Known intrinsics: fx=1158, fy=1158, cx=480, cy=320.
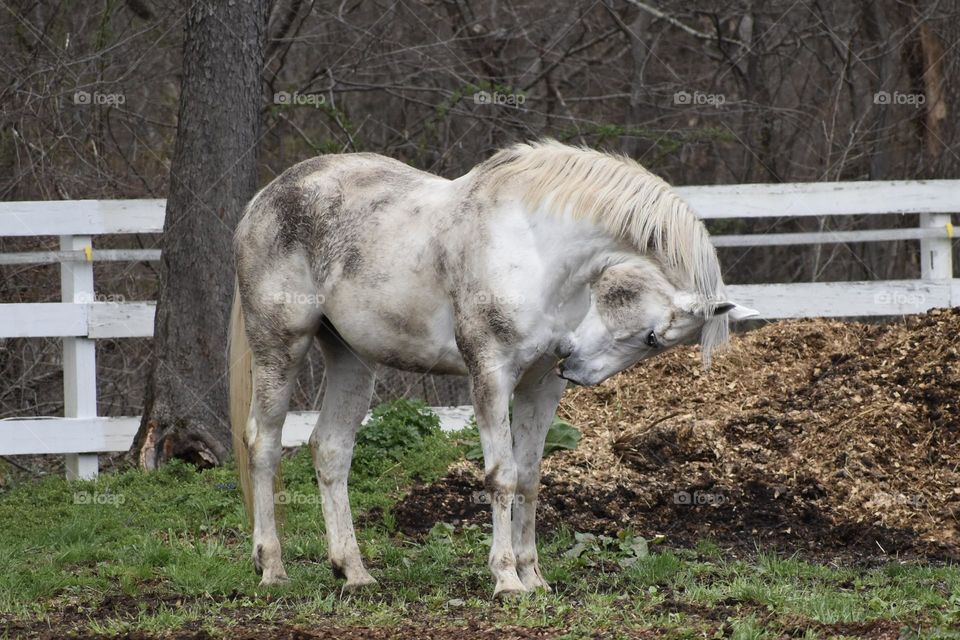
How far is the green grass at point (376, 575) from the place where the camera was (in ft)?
14.5

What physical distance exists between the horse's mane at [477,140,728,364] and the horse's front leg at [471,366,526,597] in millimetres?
751

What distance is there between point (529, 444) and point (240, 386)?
5.35 feet

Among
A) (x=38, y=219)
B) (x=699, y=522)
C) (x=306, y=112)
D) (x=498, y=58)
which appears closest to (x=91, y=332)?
(x=38, y=219)

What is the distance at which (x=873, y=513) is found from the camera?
614cm

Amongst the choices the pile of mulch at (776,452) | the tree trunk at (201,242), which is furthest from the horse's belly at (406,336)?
the tree trunk at (201,242)

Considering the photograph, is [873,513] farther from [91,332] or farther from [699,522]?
[91,332]

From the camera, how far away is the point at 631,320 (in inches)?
185

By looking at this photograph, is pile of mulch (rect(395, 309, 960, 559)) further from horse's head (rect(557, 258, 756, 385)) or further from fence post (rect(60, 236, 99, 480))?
fence post (rect(60, 236, 99, 480))

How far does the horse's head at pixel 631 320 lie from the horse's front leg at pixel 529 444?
38cm

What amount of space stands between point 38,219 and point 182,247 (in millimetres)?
967

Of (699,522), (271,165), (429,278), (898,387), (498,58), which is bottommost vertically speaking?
(699,522)

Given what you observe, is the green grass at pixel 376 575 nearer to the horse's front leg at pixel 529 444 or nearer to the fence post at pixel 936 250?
the horse's front leg at pixel 529 444

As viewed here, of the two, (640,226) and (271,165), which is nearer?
(640,226)

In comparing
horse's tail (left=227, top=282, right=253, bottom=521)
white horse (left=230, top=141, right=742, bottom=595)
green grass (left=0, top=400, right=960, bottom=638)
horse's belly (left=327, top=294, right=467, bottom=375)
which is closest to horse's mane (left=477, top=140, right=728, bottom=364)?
white horse (left=230, top=141, right=742, bottom=595)
